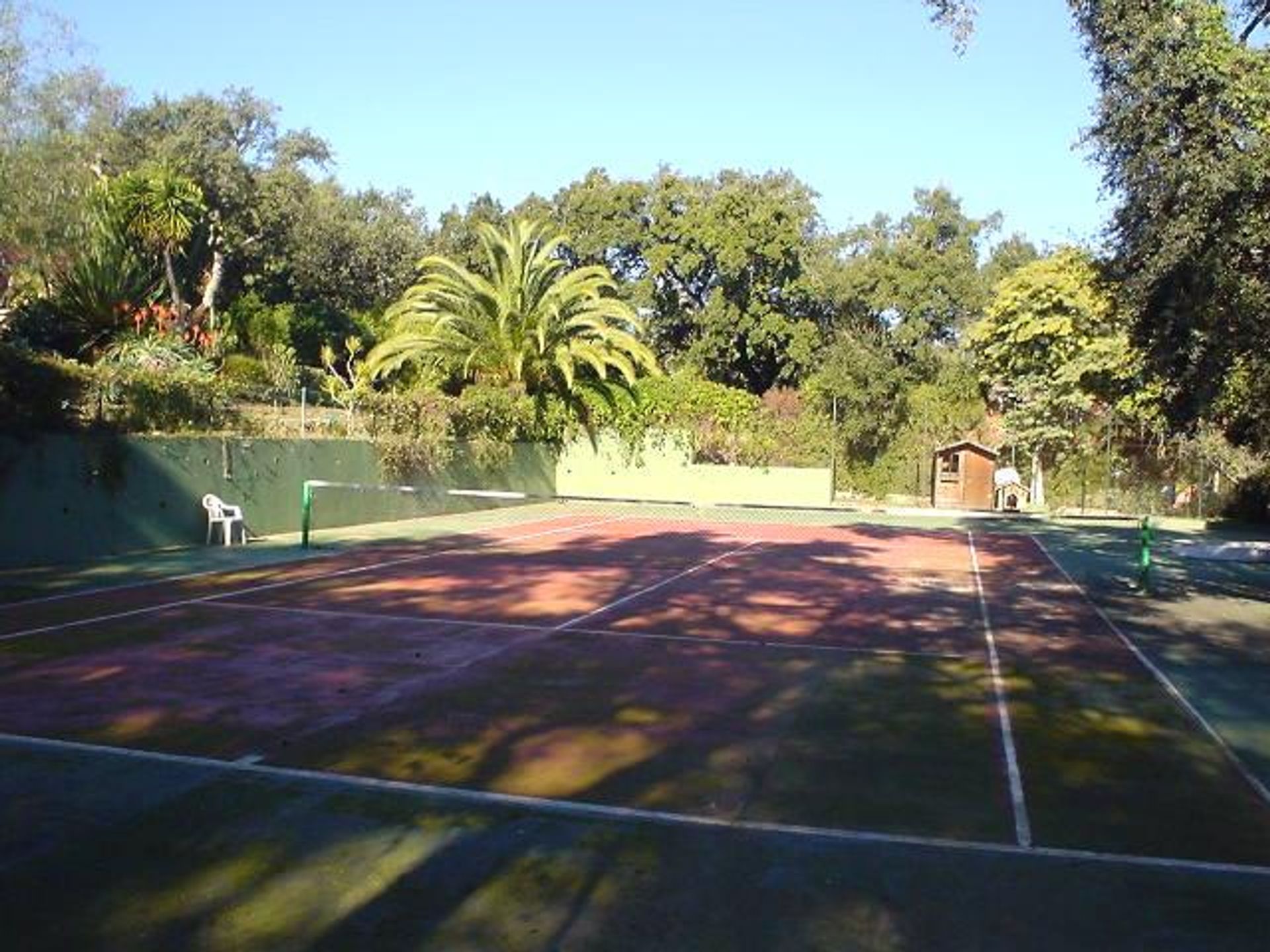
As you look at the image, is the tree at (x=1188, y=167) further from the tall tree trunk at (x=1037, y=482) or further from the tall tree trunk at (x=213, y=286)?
the tall tree trunk at (x=1037, y=482)

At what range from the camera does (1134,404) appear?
128 feet

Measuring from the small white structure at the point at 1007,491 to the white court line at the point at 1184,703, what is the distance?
23412 mm

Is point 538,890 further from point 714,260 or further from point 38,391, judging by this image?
point 714,260

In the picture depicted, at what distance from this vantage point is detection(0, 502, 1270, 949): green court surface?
16.9ft

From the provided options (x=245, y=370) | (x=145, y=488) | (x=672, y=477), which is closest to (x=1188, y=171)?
(x=145, y=488)

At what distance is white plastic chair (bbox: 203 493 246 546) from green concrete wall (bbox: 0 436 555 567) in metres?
0.14

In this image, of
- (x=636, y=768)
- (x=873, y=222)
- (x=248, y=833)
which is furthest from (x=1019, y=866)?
(x=873, y=222)

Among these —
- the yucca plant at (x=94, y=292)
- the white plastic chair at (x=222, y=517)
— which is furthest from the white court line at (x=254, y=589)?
the yucca plant at (x=94, y=292)

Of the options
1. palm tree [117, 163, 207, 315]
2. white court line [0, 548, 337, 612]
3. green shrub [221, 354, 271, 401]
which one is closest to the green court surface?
white court line [0, 548, 337, 612]

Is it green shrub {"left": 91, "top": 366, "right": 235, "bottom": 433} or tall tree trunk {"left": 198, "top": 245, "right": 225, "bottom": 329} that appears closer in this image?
green shrub {"left": 91, "top": 366, "right": 235, "bottom": 433}

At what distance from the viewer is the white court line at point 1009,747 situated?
6523mm

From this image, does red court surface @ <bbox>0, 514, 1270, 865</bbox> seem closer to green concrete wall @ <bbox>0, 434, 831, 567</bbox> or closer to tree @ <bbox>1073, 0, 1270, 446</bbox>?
green concrete wall @ <bbox>0, 434, 831, 567</bbox>

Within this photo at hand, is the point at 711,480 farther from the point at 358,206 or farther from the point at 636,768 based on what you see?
the point at 636,768

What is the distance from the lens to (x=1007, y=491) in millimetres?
41031
